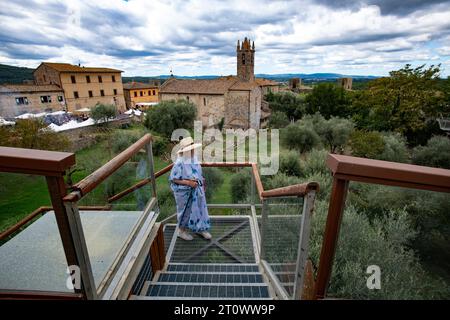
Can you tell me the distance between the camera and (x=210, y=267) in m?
3.53

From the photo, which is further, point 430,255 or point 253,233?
point 253,233

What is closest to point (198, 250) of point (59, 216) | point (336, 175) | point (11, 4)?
point (59, 216)

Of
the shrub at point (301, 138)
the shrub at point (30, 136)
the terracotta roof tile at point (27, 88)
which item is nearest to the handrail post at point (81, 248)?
the shrub at point (30, 136)

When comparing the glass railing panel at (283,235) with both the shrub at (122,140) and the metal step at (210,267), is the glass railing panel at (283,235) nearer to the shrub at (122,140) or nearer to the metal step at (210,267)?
the metal step at (210,267)

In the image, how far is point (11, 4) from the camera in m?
12.8

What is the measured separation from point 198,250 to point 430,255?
312 centimetres

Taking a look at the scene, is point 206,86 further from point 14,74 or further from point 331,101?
point 14,74

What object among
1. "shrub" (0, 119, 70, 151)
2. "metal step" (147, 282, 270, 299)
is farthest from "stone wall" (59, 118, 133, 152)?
"metal step" (147, 282, 270, 299)

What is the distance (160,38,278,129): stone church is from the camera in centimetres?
2786

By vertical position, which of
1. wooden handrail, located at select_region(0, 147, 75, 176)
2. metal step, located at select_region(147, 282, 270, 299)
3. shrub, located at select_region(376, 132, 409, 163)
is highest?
wooden handrail, located at select_region(0, 147, 75, 176)

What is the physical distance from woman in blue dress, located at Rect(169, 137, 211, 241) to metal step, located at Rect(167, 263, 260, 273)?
0.60 m

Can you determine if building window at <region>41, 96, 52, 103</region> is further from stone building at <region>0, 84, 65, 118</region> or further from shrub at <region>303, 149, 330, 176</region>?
shrub at <region>303, 149, 330, 176</region>

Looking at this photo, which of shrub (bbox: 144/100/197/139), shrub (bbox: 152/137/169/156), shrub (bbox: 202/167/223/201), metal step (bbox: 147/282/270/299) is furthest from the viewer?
shrub (bbox: 144/100/197/139)
